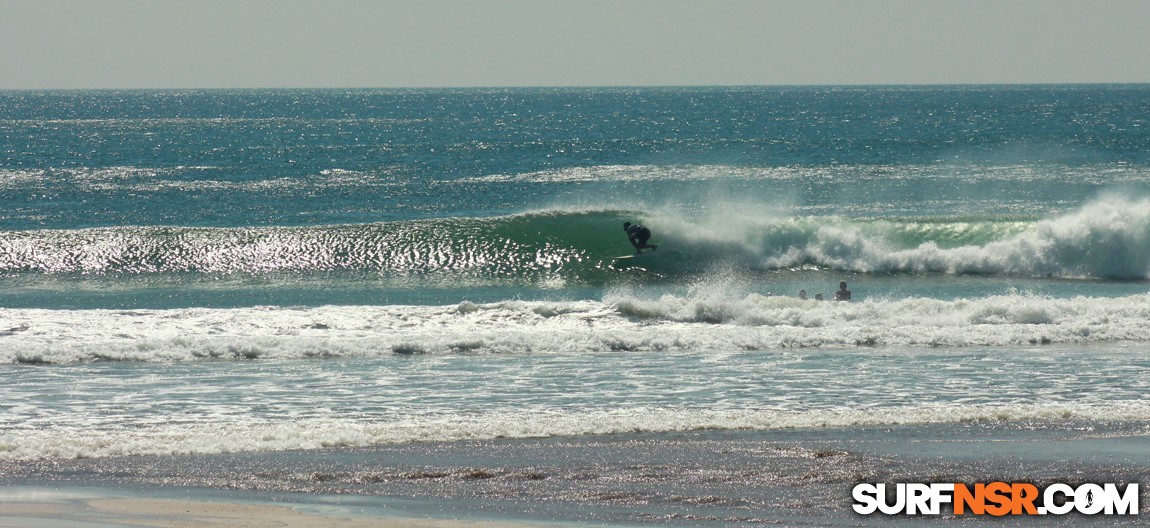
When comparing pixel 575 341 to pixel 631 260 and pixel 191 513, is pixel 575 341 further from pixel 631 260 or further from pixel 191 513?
pixel 631 260

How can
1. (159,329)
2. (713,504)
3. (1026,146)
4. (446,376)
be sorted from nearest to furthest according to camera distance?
(713,504) → (446,376) → (159,329) → (1026,146)

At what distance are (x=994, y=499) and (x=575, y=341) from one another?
861 centimetres

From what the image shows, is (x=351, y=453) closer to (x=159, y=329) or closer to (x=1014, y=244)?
(x=159, y=329)

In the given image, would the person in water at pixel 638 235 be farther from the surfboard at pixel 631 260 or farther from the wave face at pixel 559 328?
the wave face at pixel 559 328

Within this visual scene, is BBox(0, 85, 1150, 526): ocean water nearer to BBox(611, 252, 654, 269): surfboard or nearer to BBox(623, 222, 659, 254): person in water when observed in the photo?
BBox(611, 252, 654, 269): surfboard

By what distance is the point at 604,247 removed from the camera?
28.4m

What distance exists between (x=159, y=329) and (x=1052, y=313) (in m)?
13.7

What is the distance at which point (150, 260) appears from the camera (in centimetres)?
2742

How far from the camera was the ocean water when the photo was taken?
9.91 metres

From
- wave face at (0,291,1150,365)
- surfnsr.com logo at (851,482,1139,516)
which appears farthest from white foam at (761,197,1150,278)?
surfnsr.com logo at (851,482,1139,516)

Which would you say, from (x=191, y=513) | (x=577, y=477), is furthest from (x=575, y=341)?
(x=191, y=513)

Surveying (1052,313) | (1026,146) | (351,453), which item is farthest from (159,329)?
(1026,146)

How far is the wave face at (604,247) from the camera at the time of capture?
26.6 m

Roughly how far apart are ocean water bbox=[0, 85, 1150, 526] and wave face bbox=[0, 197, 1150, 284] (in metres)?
0.09
